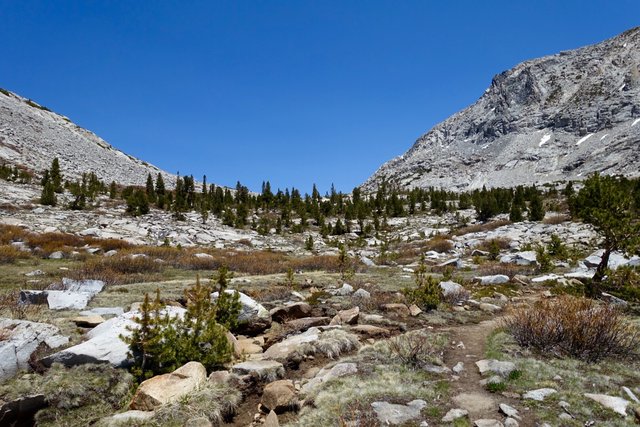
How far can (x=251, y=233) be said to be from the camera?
3953 cm

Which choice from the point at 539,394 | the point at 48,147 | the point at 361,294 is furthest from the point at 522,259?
the point at 48,147

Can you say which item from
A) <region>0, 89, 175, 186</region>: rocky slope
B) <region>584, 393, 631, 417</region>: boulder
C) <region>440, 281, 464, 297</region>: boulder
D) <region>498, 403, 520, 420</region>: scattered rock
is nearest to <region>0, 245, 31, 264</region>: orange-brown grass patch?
<region>440, 281, 464, 297</region>: boulder

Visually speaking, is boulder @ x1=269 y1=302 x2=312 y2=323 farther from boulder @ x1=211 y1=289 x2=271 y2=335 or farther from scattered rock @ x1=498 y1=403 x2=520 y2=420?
scattered rock @ x1=498 y1=403 x2=520 y2=420

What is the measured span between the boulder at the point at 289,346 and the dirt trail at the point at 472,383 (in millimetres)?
3231

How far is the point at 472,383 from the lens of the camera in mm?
7000

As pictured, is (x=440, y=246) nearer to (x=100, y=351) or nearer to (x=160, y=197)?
(x=100, y=351)

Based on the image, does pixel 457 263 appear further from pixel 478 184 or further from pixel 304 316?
pixel 478 184

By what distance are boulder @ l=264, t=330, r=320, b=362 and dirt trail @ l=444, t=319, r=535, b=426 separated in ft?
10.6

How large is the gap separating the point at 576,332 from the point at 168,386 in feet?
27.3

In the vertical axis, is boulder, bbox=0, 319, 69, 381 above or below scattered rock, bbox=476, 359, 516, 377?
above

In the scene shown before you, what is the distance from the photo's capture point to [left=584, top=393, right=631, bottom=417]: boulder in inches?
222

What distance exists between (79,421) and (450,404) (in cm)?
605

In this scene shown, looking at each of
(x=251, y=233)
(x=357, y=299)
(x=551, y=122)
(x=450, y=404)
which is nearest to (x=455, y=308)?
(x=357, y=299)

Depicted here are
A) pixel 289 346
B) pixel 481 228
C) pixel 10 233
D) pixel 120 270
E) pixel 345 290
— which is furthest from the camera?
pixel 481 228
